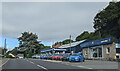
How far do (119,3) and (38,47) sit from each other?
5780cm

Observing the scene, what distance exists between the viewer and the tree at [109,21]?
203 ft

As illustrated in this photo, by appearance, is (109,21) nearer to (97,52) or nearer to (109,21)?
(109,21)

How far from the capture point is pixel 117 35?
62.8 meters

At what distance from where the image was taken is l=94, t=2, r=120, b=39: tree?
61.9 metres

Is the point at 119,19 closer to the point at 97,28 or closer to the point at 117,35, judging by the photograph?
the point at 117,35

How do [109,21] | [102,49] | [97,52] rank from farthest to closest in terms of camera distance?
[109,21] → [97,52] → [102,49]

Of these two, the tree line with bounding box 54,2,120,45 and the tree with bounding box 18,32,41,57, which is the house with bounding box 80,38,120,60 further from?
the tree with bounding box 18,32,41,57

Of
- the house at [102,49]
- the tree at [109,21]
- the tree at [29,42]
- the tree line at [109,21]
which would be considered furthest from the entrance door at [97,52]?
the tree at [29,42]

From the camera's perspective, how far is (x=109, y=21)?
6581 cm

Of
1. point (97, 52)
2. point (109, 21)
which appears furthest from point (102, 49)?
point (109, 21)

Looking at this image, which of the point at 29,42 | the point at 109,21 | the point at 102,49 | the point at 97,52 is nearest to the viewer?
the point at 102,49

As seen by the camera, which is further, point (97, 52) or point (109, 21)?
point (109, 21)

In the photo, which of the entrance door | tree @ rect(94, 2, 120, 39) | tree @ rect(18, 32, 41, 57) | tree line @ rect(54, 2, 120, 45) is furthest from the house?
tree @ rect(18, 32, 41, 57)

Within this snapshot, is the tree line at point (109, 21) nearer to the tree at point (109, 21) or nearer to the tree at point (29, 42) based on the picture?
the tree at point (109, 21)
